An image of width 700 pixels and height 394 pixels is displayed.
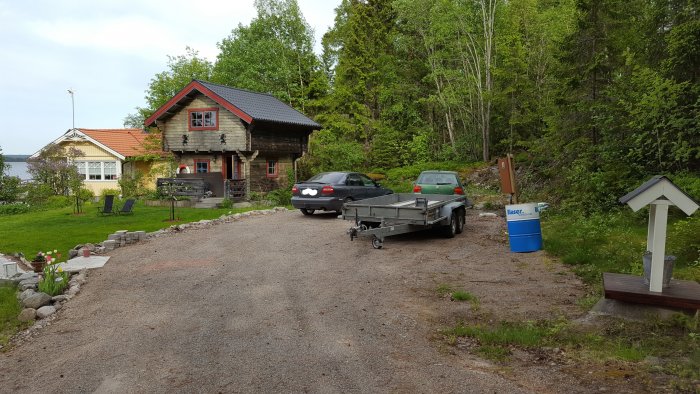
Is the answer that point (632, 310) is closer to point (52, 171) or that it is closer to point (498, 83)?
point (498, 83)

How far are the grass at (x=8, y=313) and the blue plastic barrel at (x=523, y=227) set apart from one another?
9.29m

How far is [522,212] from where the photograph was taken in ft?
35.4

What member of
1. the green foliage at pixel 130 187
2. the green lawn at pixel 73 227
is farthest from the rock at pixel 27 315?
the green foliage at pixel 130 187

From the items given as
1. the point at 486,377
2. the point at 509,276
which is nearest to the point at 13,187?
the point at 509,276

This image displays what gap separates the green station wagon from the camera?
671 inches

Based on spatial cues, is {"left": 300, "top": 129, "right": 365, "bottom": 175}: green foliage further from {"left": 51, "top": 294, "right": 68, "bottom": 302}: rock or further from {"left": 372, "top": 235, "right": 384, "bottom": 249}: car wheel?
{"left": 51, "top": 294, "right": 68, "bottom": 302}: rock

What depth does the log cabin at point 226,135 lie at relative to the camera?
26.1m

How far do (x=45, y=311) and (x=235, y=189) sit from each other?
60.0 feet

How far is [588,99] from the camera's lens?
53.8 feet

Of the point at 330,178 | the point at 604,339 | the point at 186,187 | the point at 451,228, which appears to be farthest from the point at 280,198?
the point at 604,339

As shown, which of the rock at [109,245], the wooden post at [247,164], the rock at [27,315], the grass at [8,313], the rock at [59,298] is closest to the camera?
the grass at [8,313]

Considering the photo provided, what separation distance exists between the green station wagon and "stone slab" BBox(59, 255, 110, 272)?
1038 centimetres

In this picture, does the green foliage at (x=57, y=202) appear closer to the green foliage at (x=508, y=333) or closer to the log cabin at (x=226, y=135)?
the log cabin at (x=226, y=135)

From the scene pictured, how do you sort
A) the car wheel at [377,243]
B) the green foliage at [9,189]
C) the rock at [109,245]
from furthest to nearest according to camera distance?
the green foliage at [9,189] < the rock at [109,245] < the car wheel at [377,243]
